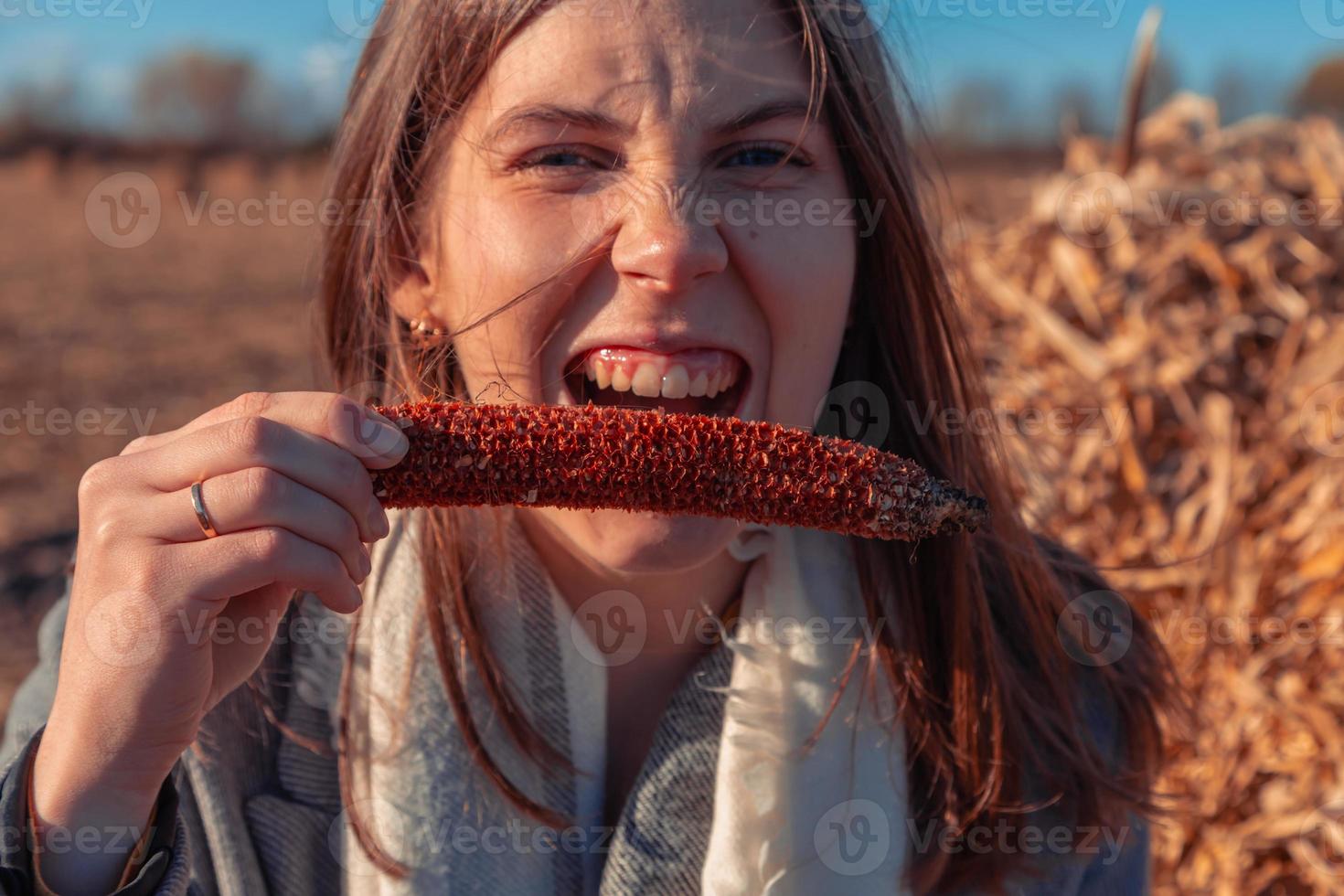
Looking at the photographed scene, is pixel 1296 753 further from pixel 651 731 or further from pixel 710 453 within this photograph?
pixel 710 453

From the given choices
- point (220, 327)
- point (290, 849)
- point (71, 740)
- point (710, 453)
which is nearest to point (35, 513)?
point (290, 849)

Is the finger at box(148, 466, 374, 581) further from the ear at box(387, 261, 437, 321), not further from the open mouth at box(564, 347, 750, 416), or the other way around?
the ear at box(387, 261, 437, 321)

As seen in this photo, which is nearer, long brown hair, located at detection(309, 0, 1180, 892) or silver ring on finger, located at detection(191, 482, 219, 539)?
silver ring on finger, located at detection(191, 482, 219, 539)

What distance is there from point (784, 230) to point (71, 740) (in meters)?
1.68

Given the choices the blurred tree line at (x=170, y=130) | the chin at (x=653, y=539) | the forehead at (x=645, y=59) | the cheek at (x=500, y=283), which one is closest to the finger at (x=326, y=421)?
the cheek at (x=500, y=283)

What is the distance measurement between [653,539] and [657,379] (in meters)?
0.35

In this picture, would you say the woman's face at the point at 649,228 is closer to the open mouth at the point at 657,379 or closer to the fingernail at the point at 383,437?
the open mouth at the point at 657,379

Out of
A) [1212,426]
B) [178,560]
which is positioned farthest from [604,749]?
[1212,426]

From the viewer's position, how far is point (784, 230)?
2473mm

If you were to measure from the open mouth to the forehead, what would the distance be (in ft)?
1.55

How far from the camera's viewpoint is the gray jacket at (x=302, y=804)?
2.65 metres

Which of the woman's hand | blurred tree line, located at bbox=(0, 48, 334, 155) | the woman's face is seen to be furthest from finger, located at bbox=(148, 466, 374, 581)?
blurred tree line, located at bbox=(0, 48, 334, 155)

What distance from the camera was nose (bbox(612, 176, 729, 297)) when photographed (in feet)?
7.52

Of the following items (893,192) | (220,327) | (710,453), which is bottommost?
(710,453)
